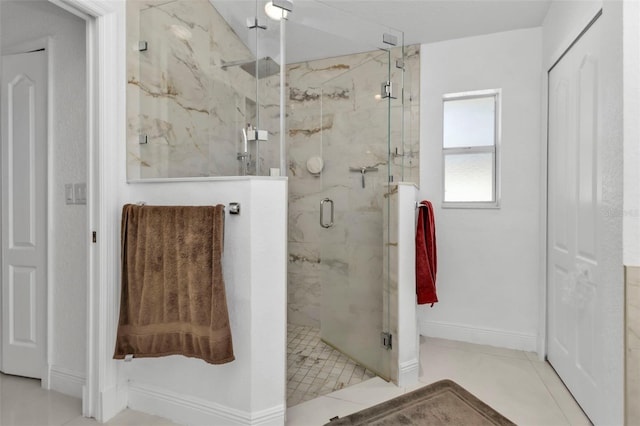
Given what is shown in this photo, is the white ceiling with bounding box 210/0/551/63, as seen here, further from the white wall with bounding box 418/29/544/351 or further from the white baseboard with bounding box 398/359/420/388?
the white baseboard with bounding box 398/359/420/388

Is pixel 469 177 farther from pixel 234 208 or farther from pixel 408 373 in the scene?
pixel 234 208

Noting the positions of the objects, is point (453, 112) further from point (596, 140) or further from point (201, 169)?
point (201, 169)

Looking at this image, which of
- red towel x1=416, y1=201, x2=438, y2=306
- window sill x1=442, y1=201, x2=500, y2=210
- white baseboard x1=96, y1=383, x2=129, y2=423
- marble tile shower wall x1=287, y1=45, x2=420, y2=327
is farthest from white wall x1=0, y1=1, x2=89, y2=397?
window sill x1=442, y1=201, x2=500, y2=210

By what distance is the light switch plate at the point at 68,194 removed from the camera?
2.04 meters

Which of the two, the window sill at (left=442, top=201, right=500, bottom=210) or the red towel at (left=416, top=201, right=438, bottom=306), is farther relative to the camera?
the window sill at (left=442, top=201, right=500, bottom=210)

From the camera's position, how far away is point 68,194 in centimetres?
205

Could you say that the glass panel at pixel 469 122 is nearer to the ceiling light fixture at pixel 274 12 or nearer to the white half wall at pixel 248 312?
the ceiling light fixture at pixel 274 12

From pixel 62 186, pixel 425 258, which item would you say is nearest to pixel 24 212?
pixel 62 186

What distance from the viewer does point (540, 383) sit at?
2.21 metres

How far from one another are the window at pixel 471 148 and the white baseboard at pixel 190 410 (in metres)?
2.13

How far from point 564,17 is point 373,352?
244 cm

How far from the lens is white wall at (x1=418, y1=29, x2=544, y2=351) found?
2.69m

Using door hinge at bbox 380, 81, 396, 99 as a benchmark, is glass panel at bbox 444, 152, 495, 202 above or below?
below

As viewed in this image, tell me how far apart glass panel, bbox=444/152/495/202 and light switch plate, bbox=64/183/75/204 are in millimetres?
2725
